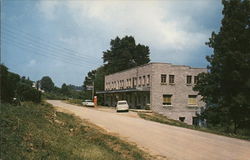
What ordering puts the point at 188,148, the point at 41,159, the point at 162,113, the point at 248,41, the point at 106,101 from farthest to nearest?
1. the point at 106,101
2. the point at 162,113
3. the point at 248,41
4. the point at 188,148
5. the point at 41,159

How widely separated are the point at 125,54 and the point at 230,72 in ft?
212

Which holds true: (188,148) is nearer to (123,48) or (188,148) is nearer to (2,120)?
(2,120)

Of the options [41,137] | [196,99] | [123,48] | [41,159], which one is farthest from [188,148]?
[123,48]

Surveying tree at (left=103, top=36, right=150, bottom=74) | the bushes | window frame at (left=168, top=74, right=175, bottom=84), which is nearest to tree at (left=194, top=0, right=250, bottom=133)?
window frame at (left=168, top=74, right=175, bottom=84)

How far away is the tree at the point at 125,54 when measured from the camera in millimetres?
97562

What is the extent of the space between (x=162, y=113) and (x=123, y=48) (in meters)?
54.4

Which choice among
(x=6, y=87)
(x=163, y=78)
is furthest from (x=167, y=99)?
(x=6, y=87)

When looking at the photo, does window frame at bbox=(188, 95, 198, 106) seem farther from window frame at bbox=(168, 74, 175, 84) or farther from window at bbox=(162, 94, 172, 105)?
window frame at bbox=(168, 74, 175, 84)

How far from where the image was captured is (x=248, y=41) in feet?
109

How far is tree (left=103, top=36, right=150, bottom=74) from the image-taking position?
320 ft

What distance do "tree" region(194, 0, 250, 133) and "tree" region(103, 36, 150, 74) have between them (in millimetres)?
61177

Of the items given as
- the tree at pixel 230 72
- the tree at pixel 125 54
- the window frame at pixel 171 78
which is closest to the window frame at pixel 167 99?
the window frame at pixel 171 78

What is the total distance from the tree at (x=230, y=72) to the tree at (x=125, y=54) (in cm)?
6118

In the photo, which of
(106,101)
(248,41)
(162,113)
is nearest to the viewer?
(248,41)
